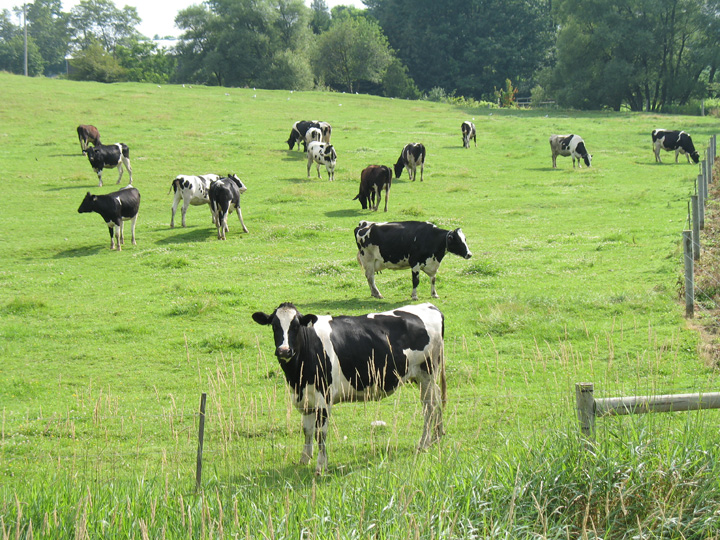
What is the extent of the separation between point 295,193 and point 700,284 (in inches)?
715

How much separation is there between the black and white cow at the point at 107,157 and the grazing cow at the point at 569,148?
20.1m

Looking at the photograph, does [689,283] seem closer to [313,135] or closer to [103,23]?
[313,135]

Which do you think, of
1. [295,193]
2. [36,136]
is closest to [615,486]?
[295,193]

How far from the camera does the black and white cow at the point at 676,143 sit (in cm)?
3953

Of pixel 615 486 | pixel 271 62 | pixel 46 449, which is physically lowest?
pixel 46 449

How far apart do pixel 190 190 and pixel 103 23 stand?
136720 millimetres

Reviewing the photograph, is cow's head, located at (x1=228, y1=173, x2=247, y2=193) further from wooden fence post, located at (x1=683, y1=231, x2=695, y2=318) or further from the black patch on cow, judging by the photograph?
the black patch on cow

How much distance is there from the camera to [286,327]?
8.43m

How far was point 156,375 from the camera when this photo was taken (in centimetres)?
1262

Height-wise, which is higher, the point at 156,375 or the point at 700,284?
the point at 700,284

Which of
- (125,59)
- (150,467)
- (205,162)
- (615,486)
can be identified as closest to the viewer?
(615,486)

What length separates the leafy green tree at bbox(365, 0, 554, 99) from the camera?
96.9 m

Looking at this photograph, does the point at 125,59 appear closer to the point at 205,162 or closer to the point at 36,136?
the point at 36,136

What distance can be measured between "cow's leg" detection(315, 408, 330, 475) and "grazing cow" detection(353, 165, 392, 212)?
1939 cm
